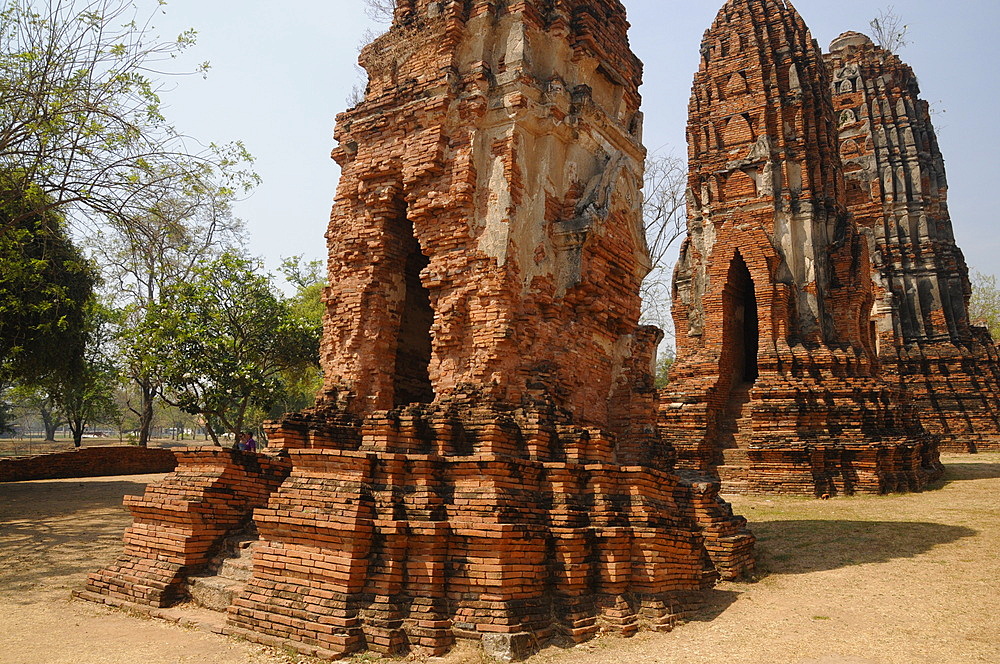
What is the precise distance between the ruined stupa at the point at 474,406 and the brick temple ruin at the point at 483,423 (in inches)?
1.0

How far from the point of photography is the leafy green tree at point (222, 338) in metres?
17.5

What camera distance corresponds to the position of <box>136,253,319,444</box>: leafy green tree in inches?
691

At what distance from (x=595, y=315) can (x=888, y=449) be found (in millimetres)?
8966

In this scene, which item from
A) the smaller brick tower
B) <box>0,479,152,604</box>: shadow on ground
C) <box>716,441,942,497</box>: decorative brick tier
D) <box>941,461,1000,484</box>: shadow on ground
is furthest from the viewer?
the smaller brick tower

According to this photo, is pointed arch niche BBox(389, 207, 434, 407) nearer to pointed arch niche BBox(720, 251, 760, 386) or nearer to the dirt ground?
the dirt ground

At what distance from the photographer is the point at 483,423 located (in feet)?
21.1

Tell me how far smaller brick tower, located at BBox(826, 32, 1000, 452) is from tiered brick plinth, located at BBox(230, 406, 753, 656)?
19.4m

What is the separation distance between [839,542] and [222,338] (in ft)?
49.9

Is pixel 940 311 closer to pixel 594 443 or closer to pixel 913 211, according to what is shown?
pixel 913 211

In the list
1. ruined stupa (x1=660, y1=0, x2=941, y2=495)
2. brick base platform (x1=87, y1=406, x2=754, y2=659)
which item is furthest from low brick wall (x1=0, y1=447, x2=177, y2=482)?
ruined stupa (x1=660, y1=0, x2=941, y2=495)

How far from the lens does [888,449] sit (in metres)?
13.5

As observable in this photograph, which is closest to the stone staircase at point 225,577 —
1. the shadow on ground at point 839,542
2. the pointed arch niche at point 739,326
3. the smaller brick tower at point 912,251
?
the shadow on ground at point 839,542

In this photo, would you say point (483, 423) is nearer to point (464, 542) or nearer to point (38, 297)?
point (464, 542)

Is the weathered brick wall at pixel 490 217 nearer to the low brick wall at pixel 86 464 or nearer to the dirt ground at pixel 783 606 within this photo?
the dirt ground at pixel 783 606
